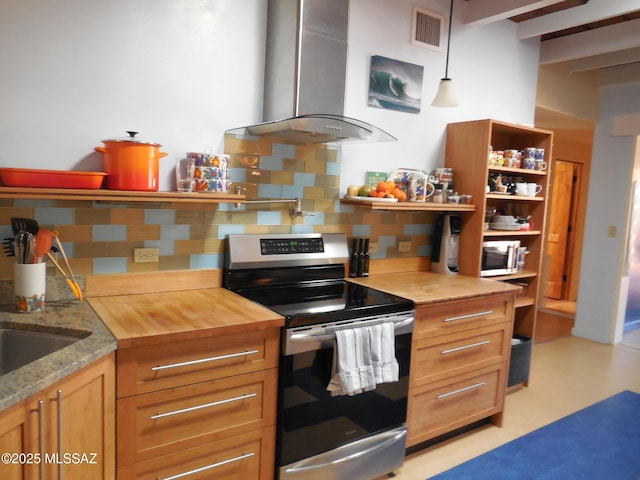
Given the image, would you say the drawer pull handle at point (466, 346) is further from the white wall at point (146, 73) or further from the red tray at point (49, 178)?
the red tray at point (49, 178)

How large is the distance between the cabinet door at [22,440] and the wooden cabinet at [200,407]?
0.31m

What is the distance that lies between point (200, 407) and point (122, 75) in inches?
55.6

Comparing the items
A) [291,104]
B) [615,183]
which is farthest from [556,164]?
[291,104]

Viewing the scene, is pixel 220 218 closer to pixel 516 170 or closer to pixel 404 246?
pixel 404 246

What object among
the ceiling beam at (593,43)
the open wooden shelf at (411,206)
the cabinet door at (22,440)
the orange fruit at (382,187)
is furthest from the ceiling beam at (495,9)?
the cabinet door at (22,440)

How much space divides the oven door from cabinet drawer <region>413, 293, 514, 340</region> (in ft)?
Answer: 0.41

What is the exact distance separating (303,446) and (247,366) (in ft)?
1.55

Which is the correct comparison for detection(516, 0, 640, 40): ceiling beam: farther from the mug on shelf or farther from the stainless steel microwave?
the stainless steel microwave

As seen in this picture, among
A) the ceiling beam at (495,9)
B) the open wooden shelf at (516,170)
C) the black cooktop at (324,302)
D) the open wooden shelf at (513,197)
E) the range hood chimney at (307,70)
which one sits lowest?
the black cooktop at (324,302)

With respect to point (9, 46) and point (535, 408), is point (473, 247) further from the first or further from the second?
point (9, 46)

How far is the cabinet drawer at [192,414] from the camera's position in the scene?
1.65m

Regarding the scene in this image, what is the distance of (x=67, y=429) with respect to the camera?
1.43 metres

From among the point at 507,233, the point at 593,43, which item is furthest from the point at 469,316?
the point at 593,43

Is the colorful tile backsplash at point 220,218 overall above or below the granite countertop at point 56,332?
above
